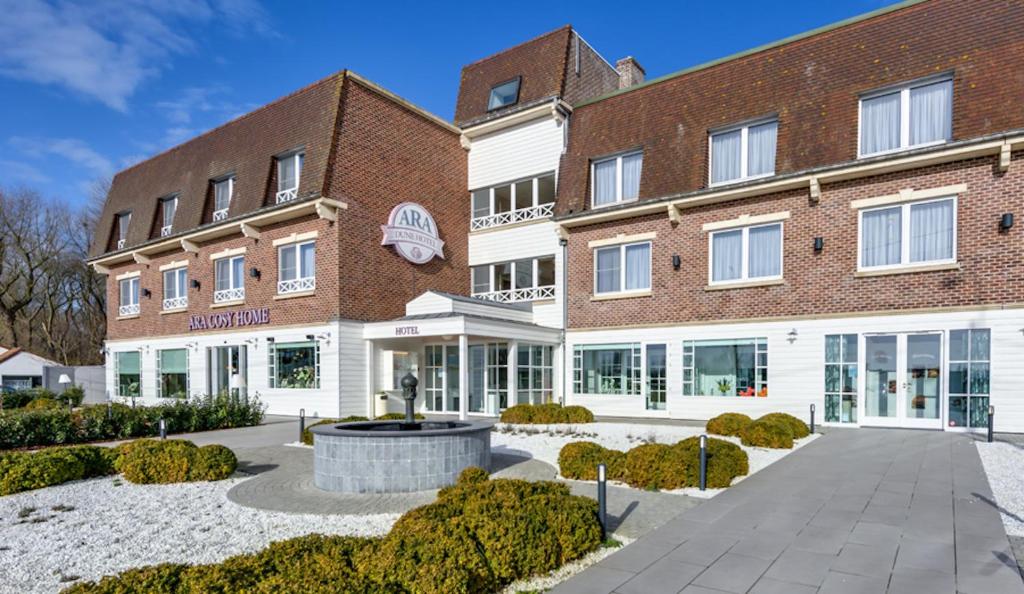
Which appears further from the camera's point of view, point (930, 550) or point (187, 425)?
point (187, 425)

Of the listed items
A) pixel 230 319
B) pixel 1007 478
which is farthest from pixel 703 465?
pixel 230 319

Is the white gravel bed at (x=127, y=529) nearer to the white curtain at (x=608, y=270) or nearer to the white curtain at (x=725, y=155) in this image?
the white curtain at (x=608, y=270)

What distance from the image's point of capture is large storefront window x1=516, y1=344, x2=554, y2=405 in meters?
19.6

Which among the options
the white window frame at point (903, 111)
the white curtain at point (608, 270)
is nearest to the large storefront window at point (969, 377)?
the white window frame at point (903, 111)

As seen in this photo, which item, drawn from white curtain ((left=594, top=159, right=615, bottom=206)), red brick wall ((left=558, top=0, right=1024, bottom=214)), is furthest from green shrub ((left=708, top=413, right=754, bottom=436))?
white curtain ((left=594, top=159, right=615, bottom=206))

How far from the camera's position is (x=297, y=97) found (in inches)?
812

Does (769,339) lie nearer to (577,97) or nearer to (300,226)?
(577,97)

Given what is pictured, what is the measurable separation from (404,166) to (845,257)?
14.4 metres

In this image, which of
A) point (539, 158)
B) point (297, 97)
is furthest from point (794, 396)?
point (297, 97)

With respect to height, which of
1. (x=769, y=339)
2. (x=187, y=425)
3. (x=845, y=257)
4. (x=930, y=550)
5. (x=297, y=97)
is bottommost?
(x=187, y=425)

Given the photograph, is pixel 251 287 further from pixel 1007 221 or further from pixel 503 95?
pixel 1007 221

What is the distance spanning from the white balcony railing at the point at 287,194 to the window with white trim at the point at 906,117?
57.4 feet

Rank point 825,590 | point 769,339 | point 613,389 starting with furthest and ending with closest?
point 613,389
point 769,339
point 825,590

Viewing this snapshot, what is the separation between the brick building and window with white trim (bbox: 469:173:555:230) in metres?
0.12
